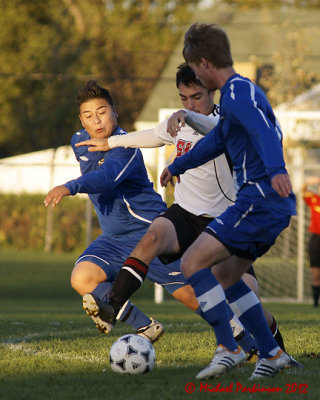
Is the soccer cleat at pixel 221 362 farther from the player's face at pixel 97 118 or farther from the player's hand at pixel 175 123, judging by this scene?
the player's face at pixel 97 118

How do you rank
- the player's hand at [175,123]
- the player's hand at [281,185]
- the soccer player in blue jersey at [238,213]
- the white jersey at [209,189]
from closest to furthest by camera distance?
1. the player's hand at [281,185]
2. the soccer player in blue jersey at [238,213]
3. the player's hand at [175,123]
4. the white jersey at [209,189]

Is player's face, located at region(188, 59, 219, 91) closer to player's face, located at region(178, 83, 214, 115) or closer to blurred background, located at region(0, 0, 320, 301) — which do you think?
player's face, located at region(178, 83, 214, 115)

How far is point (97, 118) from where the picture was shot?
20.8 feet

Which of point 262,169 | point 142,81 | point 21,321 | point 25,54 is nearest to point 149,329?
point 262,169

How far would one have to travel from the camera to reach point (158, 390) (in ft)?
14.7

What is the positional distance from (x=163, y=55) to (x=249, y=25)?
4.52 meters

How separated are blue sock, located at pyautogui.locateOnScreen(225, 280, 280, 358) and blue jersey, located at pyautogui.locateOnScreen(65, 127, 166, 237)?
158 centimetres

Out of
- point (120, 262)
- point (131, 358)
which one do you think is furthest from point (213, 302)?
point (120, 262)

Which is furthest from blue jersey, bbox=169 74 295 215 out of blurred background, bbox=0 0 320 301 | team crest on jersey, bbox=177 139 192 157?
blurred background, bbox=0 0 320 301

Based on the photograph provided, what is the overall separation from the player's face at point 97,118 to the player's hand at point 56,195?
1011 mm

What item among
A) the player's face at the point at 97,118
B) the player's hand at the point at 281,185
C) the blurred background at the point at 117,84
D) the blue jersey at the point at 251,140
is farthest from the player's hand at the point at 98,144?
the blurred background at the point at 117,84

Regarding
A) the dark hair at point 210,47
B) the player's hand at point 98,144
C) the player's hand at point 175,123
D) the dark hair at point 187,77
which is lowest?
the player's hand at point 98,144

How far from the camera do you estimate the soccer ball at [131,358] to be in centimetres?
Result: 509

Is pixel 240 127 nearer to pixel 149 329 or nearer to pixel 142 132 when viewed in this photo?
pixel 142 132
